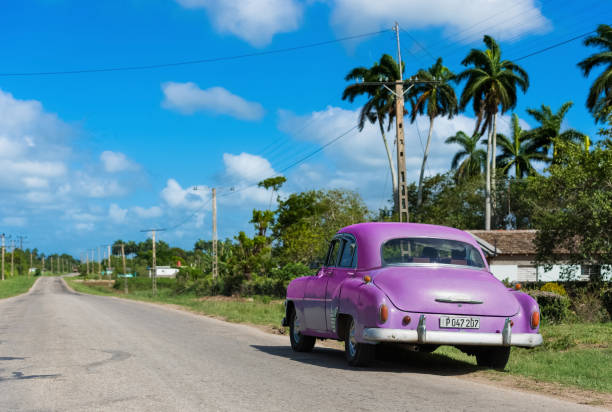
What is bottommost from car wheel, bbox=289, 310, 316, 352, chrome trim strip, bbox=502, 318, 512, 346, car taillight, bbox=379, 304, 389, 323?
car wheel, bbox=289, 310, 316, 352

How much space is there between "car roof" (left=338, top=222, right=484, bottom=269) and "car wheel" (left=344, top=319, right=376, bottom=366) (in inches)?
33.6

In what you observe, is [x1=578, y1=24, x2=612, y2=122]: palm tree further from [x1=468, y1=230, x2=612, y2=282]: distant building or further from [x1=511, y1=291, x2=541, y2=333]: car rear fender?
[x1=511, y1=291, x2=541, y2=333]: car rear fender

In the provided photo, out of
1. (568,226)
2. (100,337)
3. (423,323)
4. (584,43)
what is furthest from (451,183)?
(423,323)

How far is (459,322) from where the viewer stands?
25.8 ft

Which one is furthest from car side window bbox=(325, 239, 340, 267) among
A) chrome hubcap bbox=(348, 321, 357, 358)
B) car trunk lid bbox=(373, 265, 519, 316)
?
car trunk lid bbox=(373, 265, 519, 316)

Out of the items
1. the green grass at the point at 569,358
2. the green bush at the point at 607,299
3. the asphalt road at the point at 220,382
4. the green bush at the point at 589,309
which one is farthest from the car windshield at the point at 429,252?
the green bush at the point at 607,299

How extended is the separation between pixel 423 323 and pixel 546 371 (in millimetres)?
2276

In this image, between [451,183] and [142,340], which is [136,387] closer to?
[142,340]

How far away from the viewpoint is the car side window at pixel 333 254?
10.1 metres

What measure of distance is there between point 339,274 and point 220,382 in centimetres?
262

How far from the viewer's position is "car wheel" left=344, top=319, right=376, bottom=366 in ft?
27.6

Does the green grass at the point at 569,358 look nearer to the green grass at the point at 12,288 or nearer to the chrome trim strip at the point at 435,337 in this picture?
the chrome trim strip at the point at 435,337

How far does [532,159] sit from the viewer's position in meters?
63.1

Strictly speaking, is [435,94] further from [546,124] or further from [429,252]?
[429,252]
